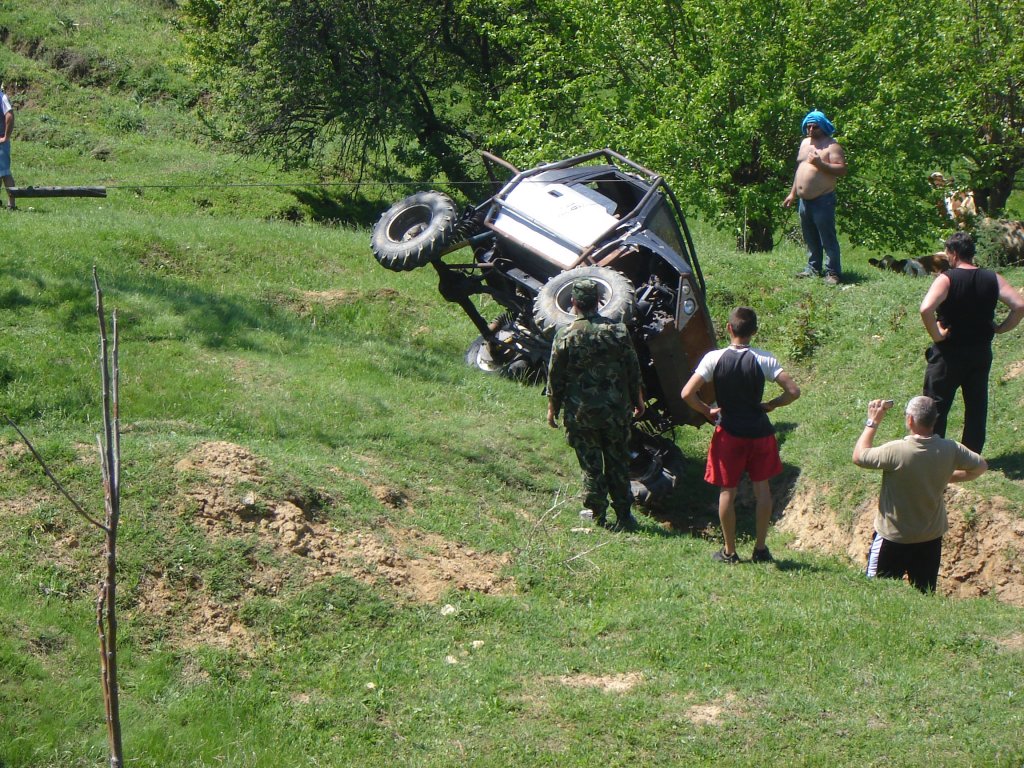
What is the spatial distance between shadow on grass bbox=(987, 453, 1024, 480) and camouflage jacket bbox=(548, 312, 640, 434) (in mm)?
3237

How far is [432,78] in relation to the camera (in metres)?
23.7

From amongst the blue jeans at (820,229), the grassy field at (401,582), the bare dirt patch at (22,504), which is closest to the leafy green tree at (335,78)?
the grassy field at (401,582)

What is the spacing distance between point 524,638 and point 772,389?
685 cm

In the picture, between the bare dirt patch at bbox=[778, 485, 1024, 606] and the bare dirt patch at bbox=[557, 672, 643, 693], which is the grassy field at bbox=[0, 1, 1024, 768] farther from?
the bare dirt patch at bbox=[778, 485, 1024, 606]

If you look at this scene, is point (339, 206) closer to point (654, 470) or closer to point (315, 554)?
point (654, 470)

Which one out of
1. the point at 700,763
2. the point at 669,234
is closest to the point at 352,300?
the point at 669,234

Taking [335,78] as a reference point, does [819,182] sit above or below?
above

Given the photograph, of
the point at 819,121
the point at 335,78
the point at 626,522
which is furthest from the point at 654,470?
the point at 335,78

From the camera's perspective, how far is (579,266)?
32.2 feet

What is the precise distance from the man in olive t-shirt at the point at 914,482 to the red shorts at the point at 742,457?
0.56 m

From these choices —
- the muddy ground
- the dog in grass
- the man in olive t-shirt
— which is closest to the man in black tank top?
the muddy ground

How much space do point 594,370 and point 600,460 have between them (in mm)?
707

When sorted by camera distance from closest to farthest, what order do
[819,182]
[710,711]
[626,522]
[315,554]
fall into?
[710,711] → [315,554] → [626,522] → [819,182]

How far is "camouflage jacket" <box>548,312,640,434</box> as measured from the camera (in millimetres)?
8102
